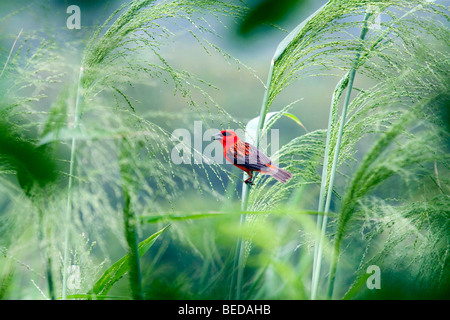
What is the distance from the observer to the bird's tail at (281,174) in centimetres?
91

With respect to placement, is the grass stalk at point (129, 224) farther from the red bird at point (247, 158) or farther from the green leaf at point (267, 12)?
the green leaf at point (267, 12)

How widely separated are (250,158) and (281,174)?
94mm

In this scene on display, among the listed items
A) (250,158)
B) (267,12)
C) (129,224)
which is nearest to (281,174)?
(250,158)

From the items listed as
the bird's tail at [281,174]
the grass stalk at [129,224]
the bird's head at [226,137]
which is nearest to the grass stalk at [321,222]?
the bird's tail at [281,174]

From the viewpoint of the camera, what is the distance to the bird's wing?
0.88m

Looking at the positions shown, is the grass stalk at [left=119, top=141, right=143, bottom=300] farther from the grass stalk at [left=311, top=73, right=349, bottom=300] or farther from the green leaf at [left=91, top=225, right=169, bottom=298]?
A: the grass stalk at [left=311, top=73, right=349, bottom=300]

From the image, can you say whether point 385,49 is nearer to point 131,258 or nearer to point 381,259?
point 381,259

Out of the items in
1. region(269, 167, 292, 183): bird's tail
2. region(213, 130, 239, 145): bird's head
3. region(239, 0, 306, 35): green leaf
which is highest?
region(239, 0, 306, 35): green leaf

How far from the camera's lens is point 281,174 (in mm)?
927

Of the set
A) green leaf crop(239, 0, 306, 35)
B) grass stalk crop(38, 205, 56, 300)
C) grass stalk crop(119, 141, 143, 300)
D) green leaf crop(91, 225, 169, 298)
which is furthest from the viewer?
green leaf crop(239, 0, 306, 35)

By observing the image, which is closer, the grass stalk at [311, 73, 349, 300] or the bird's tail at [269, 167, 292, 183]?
the grass stalk at [311, 73, 349, 300]

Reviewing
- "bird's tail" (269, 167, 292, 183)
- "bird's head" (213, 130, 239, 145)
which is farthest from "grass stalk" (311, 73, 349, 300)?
"bird's head" (213, 130, 239, 145)

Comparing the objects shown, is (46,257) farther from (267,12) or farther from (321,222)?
(267,12)

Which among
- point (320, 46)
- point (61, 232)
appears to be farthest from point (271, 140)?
point (61, 232)
